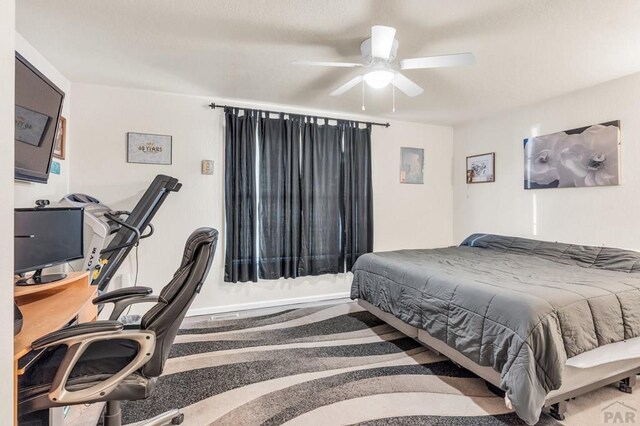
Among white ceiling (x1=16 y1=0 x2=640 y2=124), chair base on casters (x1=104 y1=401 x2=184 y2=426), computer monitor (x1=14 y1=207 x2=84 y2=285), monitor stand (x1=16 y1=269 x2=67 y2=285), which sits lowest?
chair base on casters (x1=104 y1=401 x2=184 y2=426)

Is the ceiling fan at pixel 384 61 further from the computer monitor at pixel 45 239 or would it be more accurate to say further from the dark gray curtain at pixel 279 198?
the computer monitor at pixel 45 239

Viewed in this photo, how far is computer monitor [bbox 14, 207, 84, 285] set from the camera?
162 cm

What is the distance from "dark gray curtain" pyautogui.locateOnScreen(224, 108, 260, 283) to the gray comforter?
1.43 metres

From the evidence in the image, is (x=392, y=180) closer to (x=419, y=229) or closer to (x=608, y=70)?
(x=419, y=229)

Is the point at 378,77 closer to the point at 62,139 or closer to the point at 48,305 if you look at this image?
the point at 48,305

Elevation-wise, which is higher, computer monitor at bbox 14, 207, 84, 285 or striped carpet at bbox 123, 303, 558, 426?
computer monitor at bbox 14, 207, 84, 285

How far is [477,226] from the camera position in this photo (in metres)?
4.40

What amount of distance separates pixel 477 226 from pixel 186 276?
162 inches

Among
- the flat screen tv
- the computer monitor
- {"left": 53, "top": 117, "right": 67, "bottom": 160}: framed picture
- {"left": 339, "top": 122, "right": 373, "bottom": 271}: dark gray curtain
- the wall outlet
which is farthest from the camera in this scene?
{"left": 339, "top": 122, "right": 373, "bottom": 271}: dark gray curtain

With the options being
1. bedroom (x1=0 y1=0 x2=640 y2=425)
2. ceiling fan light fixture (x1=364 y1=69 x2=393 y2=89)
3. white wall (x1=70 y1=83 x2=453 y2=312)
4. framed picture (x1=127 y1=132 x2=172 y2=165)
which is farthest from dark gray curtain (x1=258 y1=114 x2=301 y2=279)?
ceiling fan light fixture (x1=364 y1=69 x2=393 y2=89)

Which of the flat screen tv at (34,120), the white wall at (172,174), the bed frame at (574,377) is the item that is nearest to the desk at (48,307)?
the flat screen tv at (34,120)

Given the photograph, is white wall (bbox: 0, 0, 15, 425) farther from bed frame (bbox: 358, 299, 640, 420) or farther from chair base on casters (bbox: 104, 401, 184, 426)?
bed frame (bbox: 358, 299, 640, 420)

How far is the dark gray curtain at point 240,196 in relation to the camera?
3514 mm

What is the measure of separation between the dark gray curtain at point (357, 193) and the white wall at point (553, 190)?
1.57 m
